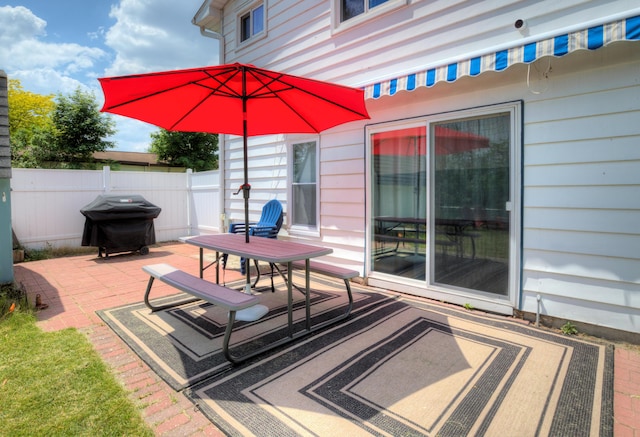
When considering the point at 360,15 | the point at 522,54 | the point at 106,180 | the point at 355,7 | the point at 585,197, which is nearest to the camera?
the point at 522,54

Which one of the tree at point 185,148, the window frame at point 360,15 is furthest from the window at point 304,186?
the tree at point 185,148

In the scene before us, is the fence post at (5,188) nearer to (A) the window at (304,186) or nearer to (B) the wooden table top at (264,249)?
(B) the wooden table top at (264,249)

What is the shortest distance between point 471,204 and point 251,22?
19.0 feet

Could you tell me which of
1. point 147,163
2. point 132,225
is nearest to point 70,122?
point 147,163

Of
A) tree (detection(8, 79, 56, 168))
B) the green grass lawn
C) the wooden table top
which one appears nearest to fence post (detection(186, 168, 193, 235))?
the wooden table top

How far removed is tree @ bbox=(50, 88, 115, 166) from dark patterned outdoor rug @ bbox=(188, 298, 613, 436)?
1814 cm

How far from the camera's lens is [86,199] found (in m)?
7.38

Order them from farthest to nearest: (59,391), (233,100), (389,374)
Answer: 1. (233,100)
2. (389,374)
3. (59,391)

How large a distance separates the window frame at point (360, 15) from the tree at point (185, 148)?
19.1 metres

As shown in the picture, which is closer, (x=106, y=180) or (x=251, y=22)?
(x=251, y=22)

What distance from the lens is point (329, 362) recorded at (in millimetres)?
2621

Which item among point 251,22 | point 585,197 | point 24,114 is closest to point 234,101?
point 585,197

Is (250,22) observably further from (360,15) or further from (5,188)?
(5,188)

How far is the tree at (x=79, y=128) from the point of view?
52.9 ft
